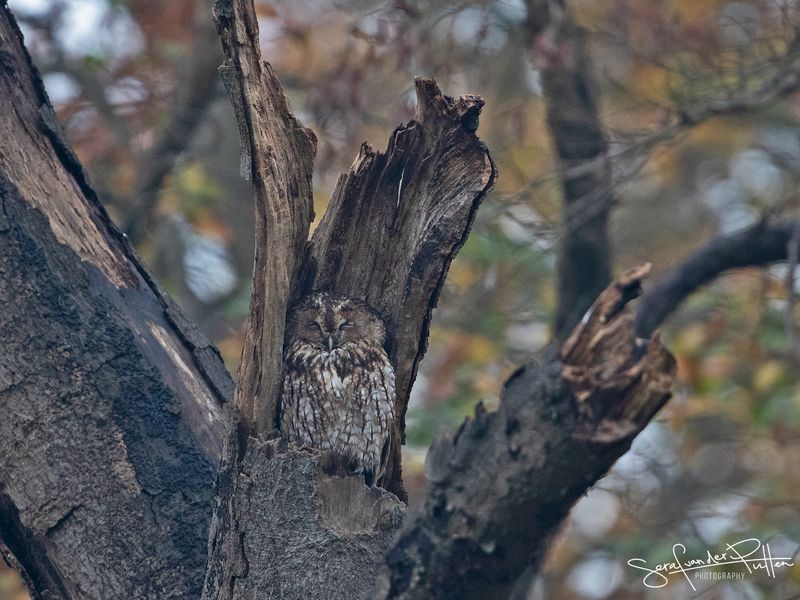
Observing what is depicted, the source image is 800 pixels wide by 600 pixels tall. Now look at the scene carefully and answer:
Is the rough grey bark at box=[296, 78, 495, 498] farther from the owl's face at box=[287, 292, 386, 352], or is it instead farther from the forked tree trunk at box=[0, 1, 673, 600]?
the owl's face at box=[287, 292, 386, 352]

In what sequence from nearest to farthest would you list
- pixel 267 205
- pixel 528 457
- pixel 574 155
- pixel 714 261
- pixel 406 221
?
Result: pixel 528 457, pixel 267 205, pixel 406 221, pixel 714 261, pixel 574 155

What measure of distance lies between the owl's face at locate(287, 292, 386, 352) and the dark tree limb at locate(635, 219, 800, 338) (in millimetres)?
1502

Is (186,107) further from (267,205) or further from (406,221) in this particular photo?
(267,205)

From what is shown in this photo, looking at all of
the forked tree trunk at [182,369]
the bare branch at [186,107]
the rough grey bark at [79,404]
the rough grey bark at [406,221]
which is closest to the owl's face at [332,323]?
the rough grey bark at [406,221]

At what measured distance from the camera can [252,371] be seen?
241 cm

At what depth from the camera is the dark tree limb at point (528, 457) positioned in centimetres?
163

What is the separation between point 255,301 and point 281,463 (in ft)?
1.35

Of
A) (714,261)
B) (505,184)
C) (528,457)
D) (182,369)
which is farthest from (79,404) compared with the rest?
(505,184)

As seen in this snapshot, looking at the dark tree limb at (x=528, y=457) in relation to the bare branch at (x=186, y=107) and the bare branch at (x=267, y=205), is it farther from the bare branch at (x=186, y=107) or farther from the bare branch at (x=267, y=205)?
the bare branch at (x=186, y=107)

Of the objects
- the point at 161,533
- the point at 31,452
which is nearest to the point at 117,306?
the point at 31,452

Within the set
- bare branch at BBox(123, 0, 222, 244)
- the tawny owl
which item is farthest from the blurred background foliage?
the tawny owl

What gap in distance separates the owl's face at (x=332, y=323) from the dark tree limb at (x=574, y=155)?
1.49 metres

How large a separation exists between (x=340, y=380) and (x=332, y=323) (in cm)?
22

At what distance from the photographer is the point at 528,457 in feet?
5.53
